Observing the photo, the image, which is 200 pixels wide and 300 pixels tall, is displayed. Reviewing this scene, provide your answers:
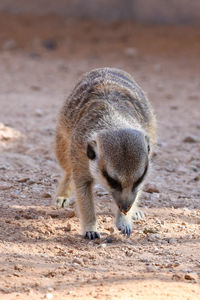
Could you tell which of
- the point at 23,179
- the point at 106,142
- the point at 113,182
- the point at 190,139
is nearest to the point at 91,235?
the point at 113,182

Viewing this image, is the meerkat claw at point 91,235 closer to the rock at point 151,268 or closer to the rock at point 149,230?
the rock at point 149,230

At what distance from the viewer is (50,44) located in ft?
42.2

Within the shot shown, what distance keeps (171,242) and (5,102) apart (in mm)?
4591

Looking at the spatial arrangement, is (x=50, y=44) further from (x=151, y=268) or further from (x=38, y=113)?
(x=151, y=268)

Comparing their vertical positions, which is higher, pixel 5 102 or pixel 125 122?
pixel 5 102

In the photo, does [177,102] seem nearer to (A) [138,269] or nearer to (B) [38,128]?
(B) [38,128]

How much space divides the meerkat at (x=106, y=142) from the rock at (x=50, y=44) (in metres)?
7.64

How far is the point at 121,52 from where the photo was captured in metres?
12.4

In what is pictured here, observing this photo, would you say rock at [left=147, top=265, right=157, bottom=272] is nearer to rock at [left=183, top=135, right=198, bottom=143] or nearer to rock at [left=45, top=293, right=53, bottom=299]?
rock at [left=45, top=293, right=53, bottom=299]

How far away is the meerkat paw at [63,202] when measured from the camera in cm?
506

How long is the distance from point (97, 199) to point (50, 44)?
831 centimetres

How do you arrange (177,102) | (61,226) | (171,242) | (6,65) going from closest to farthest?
(171,242) → (61,226) → (177,102) → (6,65)

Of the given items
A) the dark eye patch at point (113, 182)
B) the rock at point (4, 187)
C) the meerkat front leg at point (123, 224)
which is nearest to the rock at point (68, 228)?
the meerkat front leg at point (123, 224)

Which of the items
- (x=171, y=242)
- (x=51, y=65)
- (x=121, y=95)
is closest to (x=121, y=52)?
(x=51, y=65)
